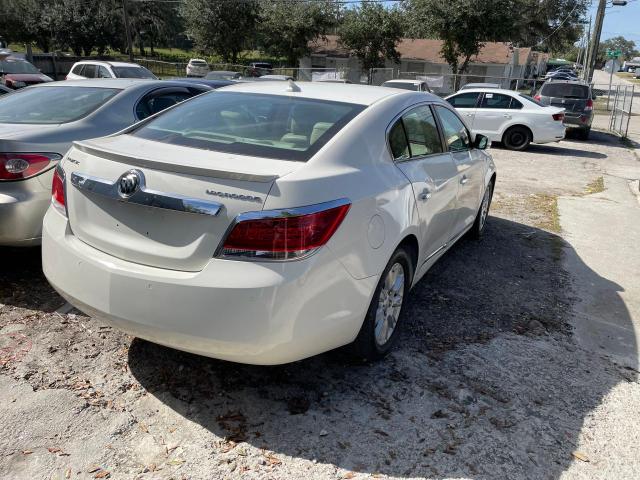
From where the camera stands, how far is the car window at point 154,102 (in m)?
5.44

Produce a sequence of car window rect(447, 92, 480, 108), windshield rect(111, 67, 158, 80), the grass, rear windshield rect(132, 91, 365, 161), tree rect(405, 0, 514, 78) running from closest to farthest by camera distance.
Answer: rear windshield rect(132, 91, 365, 161) → the grass → car window rect(447, 92, 480, 108) → windshield rect(111, 67, 158, 80) → tree rect(405, 0, 514, 78)

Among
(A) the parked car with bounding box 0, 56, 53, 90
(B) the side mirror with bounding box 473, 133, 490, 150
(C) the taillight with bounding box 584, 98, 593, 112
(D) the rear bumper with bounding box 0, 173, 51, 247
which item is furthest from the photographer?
(A) the parked car with bounding box 0, 56, 53, 90

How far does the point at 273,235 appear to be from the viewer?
99.0 inches

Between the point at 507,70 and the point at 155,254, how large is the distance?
54746 mm

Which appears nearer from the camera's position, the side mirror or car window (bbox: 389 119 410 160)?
car window (bbox: 389 119 410 160)

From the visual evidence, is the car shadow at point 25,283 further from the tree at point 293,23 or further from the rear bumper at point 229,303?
the tree at point 293,23

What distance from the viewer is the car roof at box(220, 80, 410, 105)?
12.0 feet

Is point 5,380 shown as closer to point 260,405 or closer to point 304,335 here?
point 260,405

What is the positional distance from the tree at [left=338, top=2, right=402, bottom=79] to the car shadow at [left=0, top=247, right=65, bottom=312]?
41.2 m

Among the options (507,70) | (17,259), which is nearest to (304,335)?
(17,259)

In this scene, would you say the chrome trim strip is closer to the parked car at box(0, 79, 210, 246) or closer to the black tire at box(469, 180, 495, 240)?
the parked car at box(0, 79, 210, 246)

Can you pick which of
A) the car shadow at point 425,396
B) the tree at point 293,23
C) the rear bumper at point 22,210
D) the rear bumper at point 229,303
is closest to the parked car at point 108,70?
the rear bumper at point 22,210

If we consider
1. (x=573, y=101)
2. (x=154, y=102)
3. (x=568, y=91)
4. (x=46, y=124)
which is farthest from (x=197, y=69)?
(x=46, y=124)

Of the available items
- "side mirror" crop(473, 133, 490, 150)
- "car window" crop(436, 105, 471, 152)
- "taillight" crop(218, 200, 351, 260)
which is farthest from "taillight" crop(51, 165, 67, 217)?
"side mirror" crop(473, 133, 490, 150)
